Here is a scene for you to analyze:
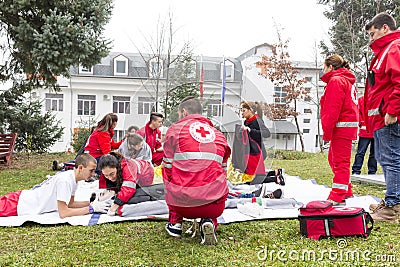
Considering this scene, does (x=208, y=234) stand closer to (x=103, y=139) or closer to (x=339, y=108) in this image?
(x=339, y=108)

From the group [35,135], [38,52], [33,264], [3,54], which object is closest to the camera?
[33,264]

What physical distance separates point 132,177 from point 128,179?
0.08 m

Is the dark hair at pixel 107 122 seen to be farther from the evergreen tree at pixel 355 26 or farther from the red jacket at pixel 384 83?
the evergreen tree at pixel 355 26

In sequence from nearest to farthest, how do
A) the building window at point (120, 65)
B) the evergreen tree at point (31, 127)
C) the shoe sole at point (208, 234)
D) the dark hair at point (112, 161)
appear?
the shoe sole at point (208, 234) < the dark hair at point (112, 161) < the evergreen tree at point (31, 127) < the building window at point (120, 65)

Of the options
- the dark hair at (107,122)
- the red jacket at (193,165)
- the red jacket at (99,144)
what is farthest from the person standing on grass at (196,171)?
the red jacket at (99,144)

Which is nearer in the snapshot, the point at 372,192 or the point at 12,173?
the point at 372,192

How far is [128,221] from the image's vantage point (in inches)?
187

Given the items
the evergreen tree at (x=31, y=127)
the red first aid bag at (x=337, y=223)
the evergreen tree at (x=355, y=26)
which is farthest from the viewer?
the evergreen tree at (x=355, y=26)

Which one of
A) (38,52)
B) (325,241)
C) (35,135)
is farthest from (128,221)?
(35,135)

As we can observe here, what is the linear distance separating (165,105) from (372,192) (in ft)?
13.5

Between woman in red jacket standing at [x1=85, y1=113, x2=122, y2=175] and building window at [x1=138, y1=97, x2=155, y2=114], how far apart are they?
3.01 meters

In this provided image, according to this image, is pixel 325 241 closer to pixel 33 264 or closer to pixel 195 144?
pixel 195 144

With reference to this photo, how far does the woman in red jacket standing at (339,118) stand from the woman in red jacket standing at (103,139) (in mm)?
3826

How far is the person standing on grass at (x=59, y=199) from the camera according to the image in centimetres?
477
